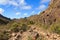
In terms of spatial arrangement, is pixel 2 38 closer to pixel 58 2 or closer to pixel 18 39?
pixel 18 39

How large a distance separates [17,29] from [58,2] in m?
21.6

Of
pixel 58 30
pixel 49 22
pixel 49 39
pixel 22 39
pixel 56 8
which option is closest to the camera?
pixel 49 39

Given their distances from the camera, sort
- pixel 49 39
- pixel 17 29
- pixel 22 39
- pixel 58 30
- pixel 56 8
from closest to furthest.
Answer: pixel 49 39, pixel 22 39, pixel 58 30, pixel 17 29, pixel 56 8

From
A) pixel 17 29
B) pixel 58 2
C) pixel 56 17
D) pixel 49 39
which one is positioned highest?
pixel 58 2

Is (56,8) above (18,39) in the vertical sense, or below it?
above

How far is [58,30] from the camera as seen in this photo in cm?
3609

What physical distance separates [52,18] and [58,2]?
7366 millimetres

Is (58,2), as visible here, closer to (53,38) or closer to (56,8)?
(56,8)

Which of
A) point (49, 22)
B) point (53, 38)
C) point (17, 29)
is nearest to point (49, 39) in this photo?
point (53, 38)

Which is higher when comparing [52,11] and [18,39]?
[52,11]

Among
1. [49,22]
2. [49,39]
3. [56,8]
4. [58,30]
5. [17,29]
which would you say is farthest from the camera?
[56,8]

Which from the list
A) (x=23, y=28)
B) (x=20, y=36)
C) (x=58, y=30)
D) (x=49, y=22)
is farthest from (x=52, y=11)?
(x=20, y=36)

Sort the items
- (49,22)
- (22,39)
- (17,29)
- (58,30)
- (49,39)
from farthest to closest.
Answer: (49,22) → (17,29) → (58,30) → (22,39) → (49,39)

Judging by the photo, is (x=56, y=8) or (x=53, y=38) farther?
(x=56, y=8)
